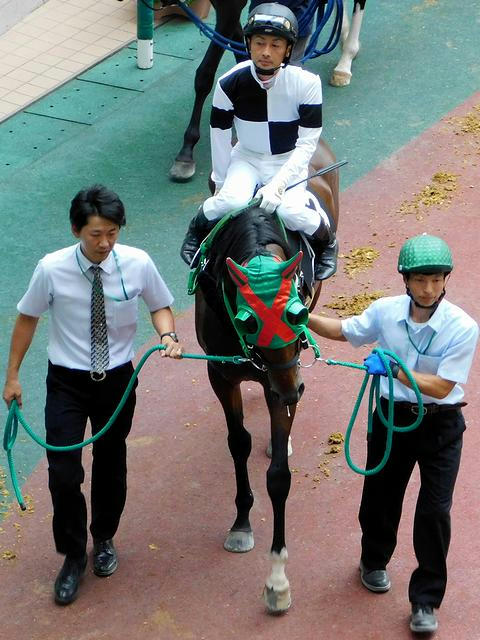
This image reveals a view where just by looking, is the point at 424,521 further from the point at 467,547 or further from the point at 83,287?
the point at 83,287

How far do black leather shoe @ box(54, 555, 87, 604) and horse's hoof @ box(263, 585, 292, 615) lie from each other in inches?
33.6

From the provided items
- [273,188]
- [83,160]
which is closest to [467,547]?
[273,188]

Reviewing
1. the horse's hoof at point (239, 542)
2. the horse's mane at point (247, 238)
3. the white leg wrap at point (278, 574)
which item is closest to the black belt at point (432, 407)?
the horse's mane at point (247, 238)

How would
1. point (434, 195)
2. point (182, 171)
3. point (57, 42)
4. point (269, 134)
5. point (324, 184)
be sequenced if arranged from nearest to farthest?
point (269, 134)
point (324, 184)
point (434, 195)
point (182, 171)
point (57, 42)

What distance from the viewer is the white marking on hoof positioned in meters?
5.08

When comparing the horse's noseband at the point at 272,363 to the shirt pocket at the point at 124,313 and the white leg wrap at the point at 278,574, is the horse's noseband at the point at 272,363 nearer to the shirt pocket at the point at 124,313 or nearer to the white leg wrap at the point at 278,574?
the shirt pocket at the point at 124,313

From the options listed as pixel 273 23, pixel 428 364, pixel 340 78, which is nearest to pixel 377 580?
pixel 428 364

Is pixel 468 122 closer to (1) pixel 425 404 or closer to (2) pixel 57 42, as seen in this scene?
(2) pixel 57 42

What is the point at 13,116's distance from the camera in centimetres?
928

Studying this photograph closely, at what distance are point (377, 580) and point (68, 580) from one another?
138cm

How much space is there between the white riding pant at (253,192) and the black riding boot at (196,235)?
5 centimetres

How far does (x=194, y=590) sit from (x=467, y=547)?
128 cm

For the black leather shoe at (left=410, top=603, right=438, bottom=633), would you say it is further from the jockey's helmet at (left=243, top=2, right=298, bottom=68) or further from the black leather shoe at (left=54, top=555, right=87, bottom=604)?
the jockey's helmet at (left=243, top=2, right=298, bottom=68)

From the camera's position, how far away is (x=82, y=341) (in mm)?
4996
